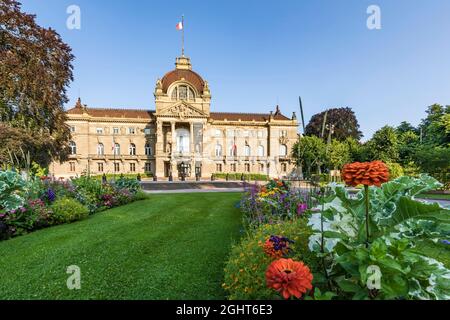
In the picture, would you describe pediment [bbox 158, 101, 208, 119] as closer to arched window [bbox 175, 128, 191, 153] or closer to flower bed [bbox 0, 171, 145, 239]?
arched window [bbox 175, 128, 191, 153]

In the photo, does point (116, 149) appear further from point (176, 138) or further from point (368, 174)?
point (368, 174)

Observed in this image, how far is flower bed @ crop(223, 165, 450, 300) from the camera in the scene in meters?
1.90

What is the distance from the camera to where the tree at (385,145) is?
2895 centimetres

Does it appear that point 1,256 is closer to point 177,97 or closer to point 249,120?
point 177,97

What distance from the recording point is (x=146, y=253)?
509cm

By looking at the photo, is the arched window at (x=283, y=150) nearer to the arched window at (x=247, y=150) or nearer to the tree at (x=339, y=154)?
the arched window at (x=247, y=150)

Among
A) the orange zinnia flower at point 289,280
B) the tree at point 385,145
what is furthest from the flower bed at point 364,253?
the tree at point 385,145

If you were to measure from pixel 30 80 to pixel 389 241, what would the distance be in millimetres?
21435

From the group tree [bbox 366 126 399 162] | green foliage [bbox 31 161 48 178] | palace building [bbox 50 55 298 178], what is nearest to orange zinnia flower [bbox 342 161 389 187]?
green foliage [bbox 31 161 48 178]

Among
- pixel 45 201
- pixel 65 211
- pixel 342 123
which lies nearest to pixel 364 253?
pixel 65 211

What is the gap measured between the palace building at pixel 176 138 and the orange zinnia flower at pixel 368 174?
4163 centimetres

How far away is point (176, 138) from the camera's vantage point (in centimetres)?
4512

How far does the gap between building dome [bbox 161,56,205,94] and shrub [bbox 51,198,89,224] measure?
40063 mm
